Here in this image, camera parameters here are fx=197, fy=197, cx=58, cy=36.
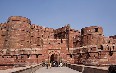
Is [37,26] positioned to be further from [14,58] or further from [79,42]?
[14,58]

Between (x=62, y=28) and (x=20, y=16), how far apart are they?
9.18 m

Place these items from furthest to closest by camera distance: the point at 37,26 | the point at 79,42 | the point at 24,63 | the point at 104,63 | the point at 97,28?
the point at 37,26
the point at 79,42
the point at 97,28
the point at 24,63
the point at 104,63

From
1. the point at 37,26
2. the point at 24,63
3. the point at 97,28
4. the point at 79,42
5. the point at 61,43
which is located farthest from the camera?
the point at 37,26

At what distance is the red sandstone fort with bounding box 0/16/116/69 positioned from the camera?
73.2 ft

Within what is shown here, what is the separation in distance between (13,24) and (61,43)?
10.6 m

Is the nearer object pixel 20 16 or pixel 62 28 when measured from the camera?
pixel 20 16

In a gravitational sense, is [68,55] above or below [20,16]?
below

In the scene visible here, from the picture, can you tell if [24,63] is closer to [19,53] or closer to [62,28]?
[19,53]

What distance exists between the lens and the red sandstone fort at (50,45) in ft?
73.2

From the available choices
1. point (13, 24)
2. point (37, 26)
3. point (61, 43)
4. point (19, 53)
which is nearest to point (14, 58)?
point (19, 53)

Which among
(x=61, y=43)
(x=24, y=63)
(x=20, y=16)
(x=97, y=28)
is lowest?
(x=24, y=63)

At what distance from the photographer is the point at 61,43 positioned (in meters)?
26.2

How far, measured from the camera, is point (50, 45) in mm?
25906

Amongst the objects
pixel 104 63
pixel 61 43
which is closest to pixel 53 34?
pixel 61 43
